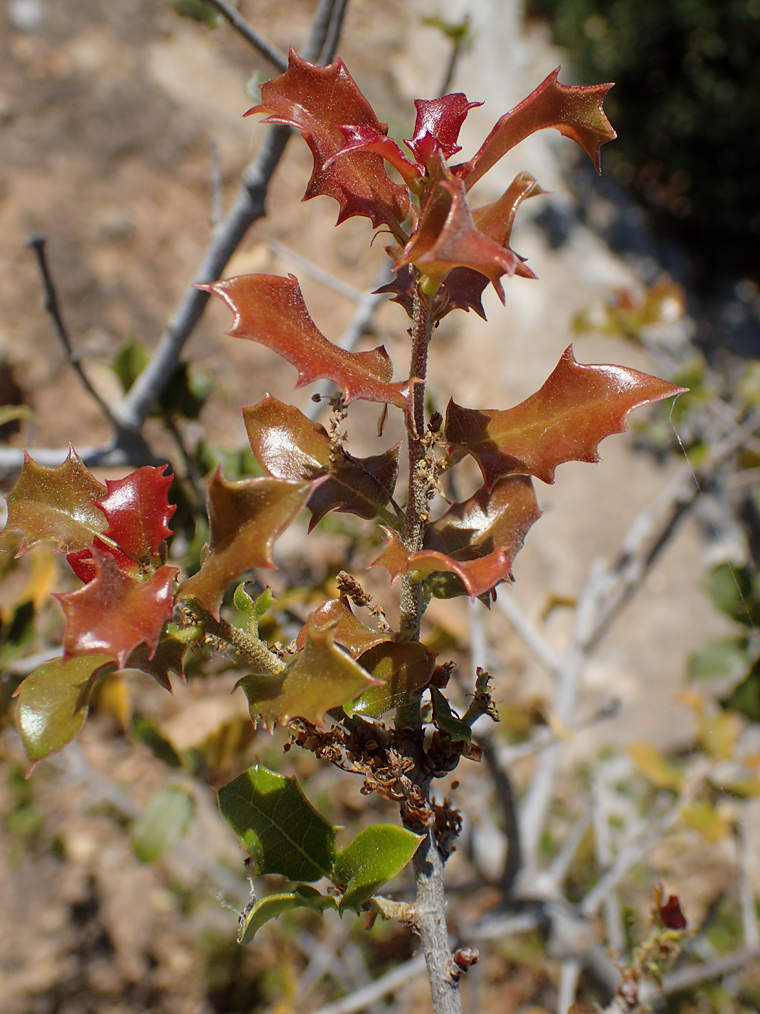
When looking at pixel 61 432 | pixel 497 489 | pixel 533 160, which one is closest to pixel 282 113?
pixel 497 489

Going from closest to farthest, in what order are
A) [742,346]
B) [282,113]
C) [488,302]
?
[282,113], [488,302], [742,346]

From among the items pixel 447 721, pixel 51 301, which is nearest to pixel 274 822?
pixel 447 721

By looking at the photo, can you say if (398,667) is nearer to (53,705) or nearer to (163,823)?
(53,705)

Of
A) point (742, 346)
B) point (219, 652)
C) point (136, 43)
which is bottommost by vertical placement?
point (742, 346)

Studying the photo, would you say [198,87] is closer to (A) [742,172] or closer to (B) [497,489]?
(B) [497,489]

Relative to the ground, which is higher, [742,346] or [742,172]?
[742,172]

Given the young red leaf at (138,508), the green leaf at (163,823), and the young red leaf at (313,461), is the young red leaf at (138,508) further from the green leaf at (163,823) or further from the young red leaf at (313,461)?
the green leaf at (163,823)
